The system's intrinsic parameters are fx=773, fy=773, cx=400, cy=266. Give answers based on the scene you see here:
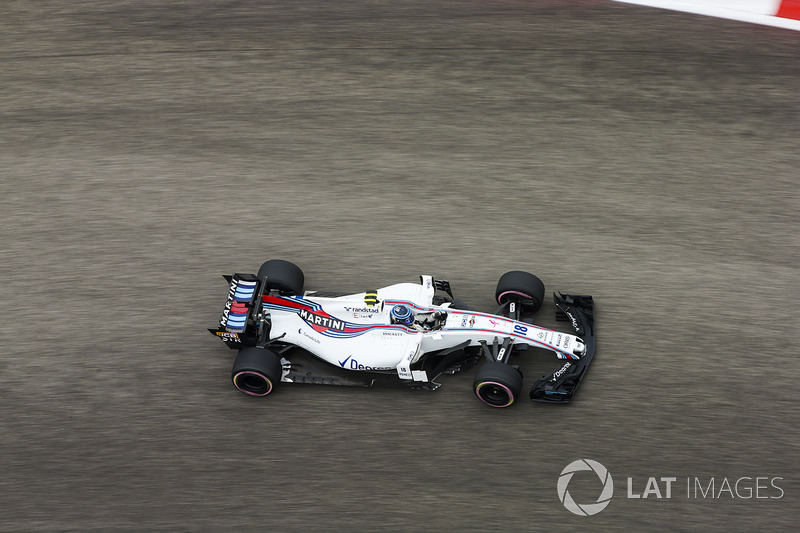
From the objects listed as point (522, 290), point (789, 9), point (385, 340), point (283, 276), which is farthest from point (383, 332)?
point (789, 9)

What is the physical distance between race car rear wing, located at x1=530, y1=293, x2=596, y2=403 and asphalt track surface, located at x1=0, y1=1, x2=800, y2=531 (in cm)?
22

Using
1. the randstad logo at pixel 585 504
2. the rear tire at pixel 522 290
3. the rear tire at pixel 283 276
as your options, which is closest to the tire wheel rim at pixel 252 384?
the rear tire at pixel 283 276

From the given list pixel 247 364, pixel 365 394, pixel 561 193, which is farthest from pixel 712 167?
pixel 247 364

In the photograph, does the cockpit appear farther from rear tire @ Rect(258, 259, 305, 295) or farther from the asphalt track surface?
rear tire @ Rect(258, 259, 305, 295)

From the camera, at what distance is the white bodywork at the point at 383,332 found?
297 inches

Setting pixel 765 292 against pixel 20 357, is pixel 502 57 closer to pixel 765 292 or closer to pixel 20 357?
pixel 765 292

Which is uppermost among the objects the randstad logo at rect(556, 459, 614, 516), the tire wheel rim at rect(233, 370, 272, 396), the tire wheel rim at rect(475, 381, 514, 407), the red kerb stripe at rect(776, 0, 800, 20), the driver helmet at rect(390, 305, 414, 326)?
the red kerb stripe at rect(776, 0, 800, 20)

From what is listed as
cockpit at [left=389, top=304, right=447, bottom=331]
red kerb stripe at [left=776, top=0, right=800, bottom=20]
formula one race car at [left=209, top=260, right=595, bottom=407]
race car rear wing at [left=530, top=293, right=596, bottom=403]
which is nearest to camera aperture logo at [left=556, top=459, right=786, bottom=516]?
race car rear wing at [left=530, top=293, right=596, bottom=403]

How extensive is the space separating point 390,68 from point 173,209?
12.7 ft

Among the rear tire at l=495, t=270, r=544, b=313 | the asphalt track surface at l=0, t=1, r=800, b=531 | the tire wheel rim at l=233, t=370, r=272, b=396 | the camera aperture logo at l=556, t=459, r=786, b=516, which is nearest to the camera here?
the camera aperture logo at l=556, t=459, r=786, b=516

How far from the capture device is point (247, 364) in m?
7.44

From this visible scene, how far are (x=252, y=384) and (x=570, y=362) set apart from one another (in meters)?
3.17

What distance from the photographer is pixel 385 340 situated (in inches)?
299

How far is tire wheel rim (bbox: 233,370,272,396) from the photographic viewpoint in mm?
7539
